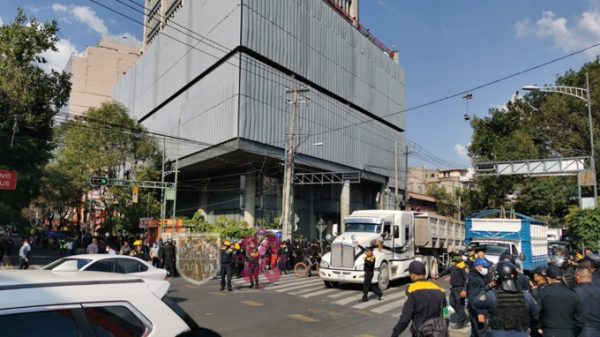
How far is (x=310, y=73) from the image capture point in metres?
43.1

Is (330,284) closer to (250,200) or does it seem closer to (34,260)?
(250,200)

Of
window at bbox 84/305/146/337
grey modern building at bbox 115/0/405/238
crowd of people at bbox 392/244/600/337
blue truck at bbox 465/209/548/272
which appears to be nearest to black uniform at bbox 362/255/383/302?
blue truck at bbox 465/209/548/272

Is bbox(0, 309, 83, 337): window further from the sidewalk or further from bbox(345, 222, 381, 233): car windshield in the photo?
the sidewalk

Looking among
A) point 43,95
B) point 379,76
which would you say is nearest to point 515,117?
point 379,76

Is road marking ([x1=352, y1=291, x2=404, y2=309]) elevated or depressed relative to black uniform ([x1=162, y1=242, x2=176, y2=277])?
depressed

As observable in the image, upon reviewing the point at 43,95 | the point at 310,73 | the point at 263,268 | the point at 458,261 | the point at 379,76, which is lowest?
the point at 263,268

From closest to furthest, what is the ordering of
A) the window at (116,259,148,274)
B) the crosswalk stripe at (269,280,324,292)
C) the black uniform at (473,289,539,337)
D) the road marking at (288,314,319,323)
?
1. the black uniform at (473,289,539,337)
2. the road marking at (288,314,319,323)
3. the window at (116,259,148,274)
4. the crosswalk stripe at (269,280,324,292)

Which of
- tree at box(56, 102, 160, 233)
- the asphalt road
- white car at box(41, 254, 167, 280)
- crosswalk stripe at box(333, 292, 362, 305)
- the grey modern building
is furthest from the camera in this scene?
tree at box(56, 102, 160, 233)

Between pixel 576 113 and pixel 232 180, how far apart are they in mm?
28856

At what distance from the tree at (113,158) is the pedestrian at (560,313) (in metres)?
36.3

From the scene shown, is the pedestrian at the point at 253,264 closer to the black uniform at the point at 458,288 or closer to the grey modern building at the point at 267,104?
the black uniform at the point at 458,288

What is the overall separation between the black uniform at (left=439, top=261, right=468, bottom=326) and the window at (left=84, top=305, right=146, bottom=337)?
8748mm

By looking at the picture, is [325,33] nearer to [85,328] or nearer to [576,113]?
[576,113]

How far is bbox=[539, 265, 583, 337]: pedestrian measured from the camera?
5.72m
